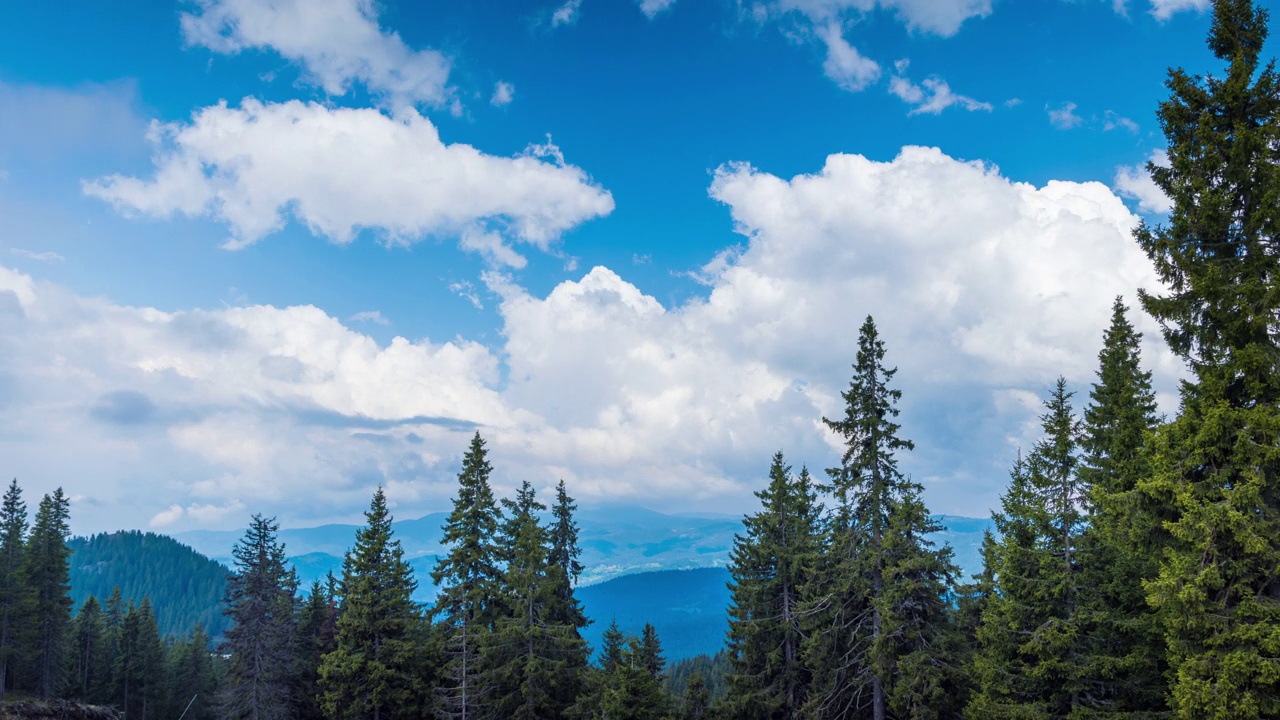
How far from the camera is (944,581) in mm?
26484

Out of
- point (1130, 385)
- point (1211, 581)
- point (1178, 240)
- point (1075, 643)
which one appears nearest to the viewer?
Answer: point (1211, 581)

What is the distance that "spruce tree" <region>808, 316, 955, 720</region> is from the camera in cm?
2577

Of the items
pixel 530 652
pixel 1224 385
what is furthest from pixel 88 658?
pixel 1224 385

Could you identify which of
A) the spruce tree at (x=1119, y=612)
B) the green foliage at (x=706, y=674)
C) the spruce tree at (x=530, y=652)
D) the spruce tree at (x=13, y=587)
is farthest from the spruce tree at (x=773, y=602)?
the green foliage at (x=706, y=674)

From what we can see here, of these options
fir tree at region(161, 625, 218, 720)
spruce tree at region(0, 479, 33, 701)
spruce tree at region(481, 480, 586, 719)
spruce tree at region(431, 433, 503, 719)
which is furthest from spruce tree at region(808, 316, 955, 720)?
fir tree at region(161, 625, 218, 720)

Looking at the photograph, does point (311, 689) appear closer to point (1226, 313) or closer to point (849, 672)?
point (849, 672)

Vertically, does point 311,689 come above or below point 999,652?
below

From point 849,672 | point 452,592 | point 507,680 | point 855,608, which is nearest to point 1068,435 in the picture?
point 855,608

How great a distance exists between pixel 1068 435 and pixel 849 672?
546 inches

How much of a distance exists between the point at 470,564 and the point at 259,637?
16.6m

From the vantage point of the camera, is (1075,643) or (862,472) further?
(862,472)

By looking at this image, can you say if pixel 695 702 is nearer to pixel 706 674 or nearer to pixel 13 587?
pixel 13 587

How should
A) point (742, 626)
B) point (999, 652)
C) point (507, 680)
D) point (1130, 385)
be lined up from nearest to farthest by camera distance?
Result: point (999, 652)
point (1130, 385)
point (742, 626)
point (507, 680)

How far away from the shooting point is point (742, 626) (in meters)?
32.8
